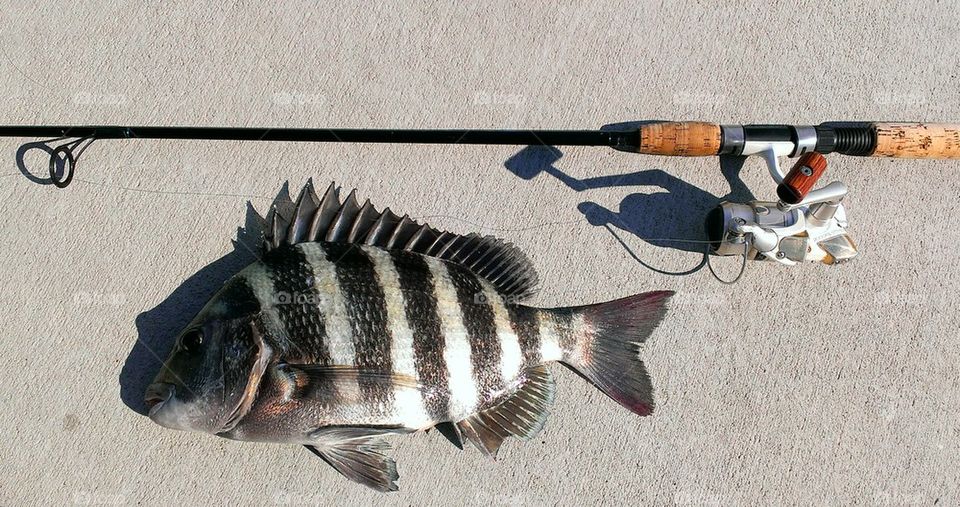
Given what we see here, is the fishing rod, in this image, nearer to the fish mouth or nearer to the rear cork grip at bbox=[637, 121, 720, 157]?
the rear cork grip at bbox=[637, 121, 720, 157]

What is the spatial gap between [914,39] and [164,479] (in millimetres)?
2950

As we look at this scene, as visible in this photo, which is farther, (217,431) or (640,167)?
(640,167)

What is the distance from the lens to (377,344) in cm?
183

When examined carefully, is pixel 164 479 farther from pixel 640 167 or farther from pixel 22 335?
pixel 640 167

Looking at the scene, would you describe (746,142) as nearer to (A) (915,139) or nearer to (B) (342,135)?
(A) (915,139)

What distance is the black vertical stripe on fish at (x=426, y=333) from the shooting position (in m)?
1.86

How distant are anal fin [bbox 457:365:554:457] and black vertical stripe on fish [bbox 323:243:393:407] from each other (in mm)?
303

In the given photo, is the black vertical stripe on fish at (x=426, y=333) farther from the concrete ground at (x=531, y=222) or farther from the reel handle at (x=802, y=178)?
the reel handle at (x=802, y=178)

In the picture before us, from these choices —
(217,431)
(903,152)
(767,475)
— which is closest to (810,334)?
(767,475)

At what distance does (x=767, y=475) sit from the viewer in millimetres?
2127

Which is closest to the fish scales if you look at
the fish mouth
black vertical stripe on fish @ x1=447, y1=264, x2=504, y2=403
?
black vertical stripe on fish @ x1=447, y1=264, x2=504, y2=403

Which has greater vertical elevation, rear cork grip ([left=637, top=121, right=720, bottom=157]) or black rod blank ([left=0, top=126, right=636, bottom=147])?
rear cork grip ([left=637, top=121, right=720, bottom=157])

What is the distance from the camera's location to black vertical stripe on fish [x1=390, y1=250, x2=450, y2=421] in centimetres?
186

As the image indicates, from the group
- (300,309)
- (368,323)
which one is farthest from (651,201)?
(300,309)
